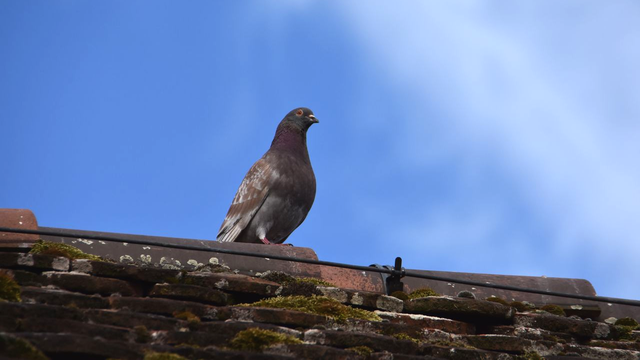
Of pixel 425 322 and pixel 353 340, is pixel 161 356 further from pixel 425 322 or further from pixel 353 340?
pixel 425 322

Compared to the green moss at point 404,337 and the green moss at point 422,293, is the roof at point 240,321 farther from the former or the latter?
the green moss at point 422,293

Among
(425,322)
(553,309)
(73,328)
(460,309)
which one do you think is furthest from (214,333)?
(553,309)

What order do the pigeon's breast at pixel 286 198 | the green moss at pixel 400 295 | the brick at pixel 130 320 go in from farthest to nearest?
the pigeon's breast at pixel 286 198 → the green moss at pixel 400 295 → the brick at pixel 130 320

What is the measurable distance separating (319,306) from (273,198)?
4.01 m

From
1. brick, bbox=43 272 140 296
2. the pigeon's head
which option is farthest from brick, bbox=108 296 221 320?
the pigeon's head

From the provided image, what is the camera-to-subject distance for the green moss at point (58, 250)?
437 cm

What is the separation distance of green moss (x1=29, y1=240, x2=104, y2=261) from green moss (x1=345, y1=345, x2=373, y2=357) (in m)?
1.68

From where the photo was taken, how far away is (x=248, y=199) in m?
8.23

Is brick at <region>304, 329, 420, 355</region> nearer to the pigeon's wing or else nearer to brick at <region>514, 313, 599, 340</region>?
brick at <region>514, 313, 599, 340</region>

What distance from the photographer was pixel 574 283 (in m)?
6.41

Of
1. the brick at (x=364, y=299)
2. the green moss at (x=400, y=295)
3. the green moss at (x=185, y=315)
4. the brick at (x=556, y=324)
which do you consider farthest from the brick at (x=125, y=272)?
the brick at (x=556, y=324)

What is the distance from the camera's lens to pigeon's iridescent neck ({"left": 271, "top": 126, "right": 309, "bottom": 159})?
8.54 m

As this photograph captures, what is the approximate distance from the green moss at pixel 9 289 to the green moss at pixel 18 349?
2.85 feet

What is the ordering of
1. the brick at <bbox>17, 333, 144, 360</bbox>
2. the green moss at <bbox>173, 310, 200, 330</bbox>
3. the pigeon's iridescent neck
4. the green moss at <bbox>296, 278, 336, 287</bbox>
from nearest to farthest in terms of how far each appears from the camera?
the brick at <bbox>17, 333, 144, 360</bbox> → the green moss at <bbox>173, 310, 200, 330</bbox> → the green moss at <bbox>296, 278, 336, 287</bbox> → the pigeon's iridescent neck
